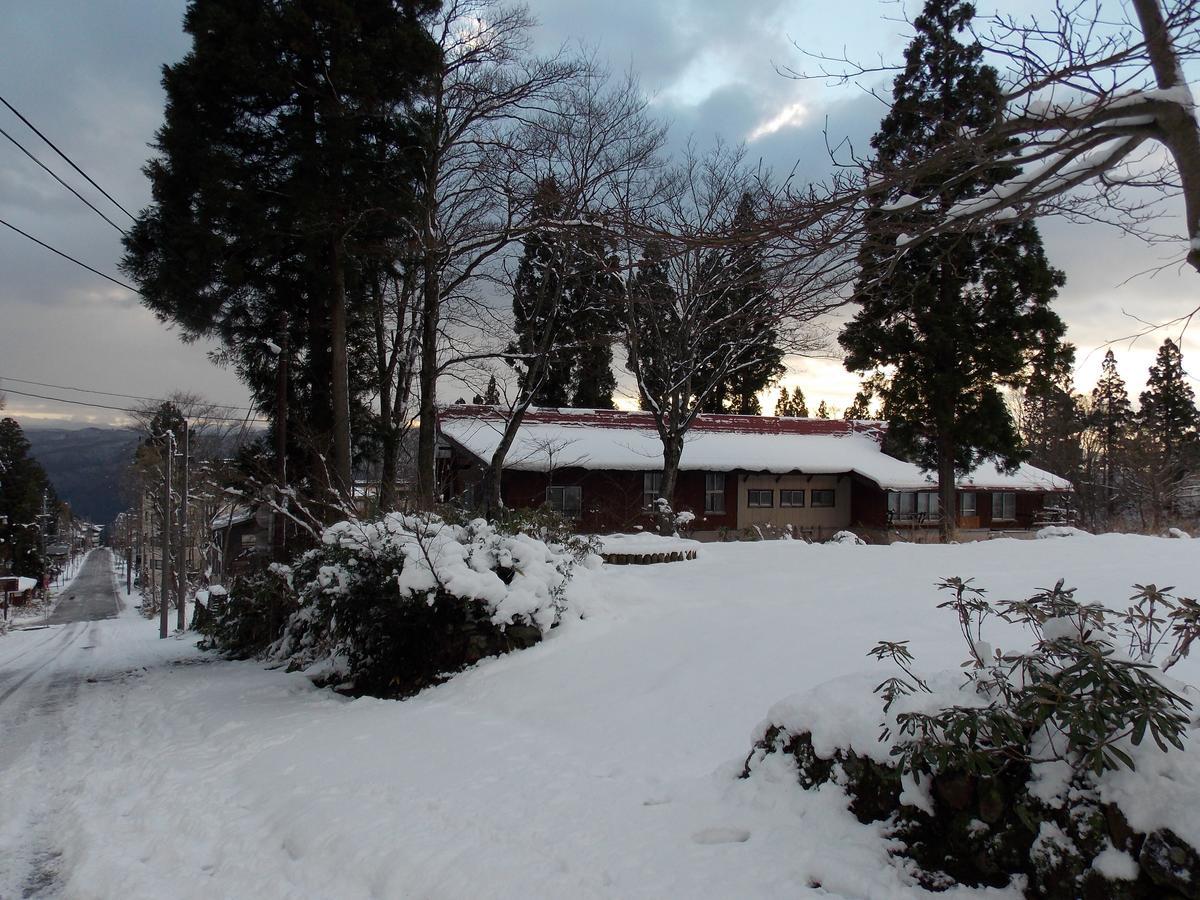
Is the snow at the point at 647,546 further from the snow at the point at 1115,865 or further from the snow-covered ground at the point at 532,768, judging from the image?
the snow at the point at 1115,865

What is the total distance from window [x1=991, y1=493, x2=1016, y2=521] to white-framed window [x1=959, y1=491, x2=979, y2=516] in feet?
3.32

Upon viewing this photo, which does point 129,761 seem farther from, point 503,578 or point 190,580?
point 190,580

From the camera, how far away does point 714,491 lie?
96.1ft

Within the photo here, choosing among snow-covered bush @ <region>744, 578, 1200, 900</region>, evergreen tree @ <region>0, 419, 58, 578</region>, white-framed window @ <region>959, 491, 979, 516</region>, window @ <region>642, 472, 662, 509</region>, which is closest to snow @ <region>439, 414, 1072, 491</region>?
window @ <region>642, 472, 662, 509</region>

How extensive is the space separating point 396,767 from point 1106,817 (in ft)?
14.6

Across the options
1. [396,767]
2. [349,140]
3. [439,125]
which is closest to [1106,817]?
[396,767]

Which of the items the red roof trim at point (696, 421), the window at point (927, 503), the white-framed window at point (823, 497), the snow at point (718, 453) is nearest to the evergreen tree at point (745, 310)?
the red roof trim at point (696, 421)

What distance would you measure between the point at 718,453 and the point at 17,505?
55646 mm

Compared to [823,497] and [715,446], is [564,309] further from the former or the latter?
[823,497]

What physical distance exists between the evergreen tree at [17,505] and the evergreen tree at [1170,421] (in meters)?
64.2

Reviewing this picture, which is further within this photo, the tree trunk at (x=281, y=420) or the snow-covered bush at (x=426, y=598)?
the tree trunk at (x=281, y=420)

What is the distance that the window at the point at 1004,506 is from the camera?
105ft

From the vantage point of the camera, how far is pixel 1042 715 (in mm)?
3168

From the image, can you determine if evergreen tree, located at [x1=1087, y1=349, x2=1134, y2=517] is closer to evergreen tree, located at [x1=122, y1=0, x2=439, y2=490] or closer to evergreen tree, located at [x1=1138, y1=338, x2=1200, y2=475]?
evergreen tree, located at [x1=1138, y1=338, x2=1200, y2=475]
